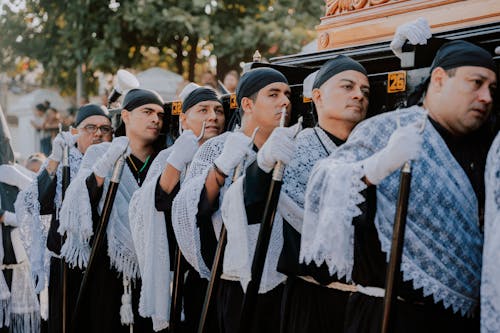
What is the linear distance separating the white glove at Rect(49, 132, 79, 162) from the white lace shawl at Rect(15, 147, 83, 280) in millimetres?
99

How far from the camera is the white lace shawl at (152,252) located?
187 inches

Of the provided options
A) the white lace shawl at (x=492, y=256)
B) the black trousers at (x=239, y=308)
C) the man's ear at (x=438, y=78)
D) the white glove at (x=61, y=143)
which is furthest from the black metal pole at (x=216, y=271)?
the white glove at (x=61, y=143)

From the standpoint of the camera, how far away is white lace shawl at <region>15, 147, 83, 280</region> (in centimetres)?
587

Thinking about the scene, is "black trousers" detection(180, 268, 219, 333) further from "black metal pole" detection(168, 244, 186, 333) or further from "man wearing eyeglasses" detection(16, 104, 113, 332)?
"man wearing eyeglasses" detection(16, 104, 113, 332)

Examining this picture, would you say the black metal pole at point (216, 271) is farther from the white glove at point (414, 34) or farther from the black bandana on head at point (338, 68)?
the white glove at point (414, 34)

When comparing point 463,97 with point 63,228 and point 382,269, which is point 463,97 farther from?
point 63,228

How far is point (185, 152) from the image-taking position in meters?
4.51

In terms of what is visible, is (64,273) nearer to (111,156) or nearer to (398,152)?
(111,156)

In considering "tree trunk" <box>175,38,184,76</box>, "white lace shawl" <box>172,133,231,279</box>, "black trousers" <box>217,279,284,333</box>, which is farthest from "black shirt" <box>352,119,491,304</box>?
"tree trunk" <box>175,38,184,76</box>

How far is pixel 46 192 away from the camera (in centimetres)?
579

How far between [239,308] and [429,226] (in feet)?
5.03

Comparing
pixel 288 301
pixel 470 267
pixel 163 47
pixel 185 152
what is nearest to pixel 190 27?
pixel 163 47

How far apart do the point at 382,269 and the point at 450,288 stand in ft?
0.95

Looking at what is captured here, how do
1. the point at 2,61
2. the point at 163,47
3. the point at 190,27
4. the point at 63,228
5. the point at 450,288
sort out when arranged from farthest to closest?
1. the point at 2,61
2. the point at 163,47
3. the point at 190,27
4. the point at 63,228
5. the point at 450,288
